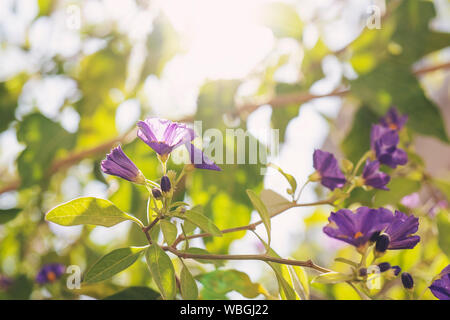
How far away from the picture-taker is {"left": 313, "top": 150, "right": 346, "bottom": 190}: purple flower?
0.58 m

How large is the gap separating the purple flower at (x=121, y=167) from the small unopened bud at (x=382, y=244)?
0.28m

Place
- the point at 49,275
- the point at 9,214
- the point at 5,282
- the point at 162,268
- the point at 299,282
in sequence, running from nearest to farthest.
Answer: the point at 162,268, the point at 299,282, the point at 9,214, the point at 49,275, the point at 5,282

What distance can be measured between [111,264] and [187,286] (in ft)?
0.30

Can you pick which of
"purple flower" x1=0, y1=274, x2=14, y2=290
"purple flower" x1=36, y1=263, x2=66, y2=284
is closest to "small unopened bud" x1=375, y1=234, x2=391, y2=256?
"purple flower" x1=36, y1=263, x2=66, y2=284

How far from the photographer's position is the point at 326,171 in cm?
58

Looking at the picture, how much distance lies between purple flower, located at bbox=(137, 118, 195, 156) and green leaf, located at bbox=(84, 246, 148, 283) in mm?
120

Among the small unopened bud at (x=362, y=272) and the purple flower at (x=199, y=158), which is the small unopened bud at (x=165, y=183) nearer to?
the purple flower at (x=199, y=158)

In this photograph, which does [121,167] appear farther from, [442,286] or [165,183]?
[442,286]

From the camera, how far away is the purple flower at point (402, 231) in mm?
467

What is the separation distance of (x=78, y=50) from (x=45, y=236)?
65 cm

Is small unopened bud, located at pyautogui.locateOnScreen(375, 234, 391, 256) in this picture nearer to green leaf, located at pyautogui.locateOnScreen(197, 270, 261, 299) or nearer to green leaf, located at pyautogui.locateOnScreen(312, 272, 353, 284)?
green leaf, located at pyautogui.locateOnScreen(312, 272, 353, 284)

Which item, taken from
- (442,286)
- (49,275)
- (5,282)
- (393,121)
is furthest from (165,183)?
(5,282)

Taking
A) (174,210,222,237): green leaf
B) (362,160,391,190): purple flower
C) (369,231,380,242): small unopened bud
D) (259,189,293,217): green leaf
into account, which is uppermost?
(362,160,391,190): purple flower
